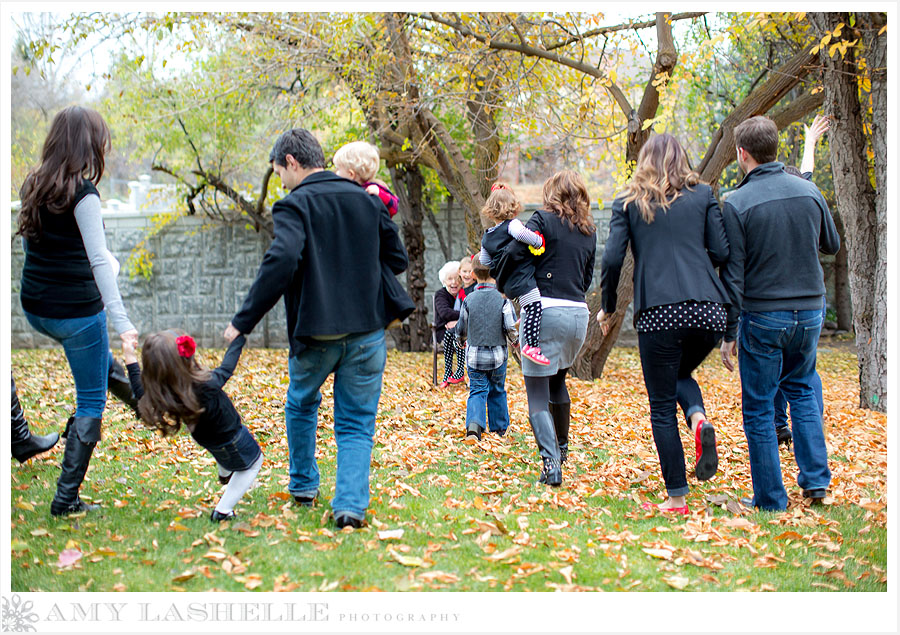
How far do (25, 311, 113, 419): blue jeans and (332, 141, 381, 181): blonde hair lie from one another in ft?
4.41

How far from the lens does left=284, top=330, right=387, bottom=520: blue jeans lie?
12.3 ft

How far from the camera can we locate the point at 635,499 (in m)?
4.46

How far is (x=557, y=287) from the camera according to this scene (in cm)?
458

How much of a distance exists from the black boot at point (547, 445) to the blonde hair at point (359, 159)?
1689 mm

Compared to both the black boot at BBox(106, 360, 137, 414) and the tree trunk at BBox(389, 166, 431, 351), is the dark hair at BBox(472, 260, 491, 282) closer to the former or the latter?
the black boot at BBox(106, 360, 137, 414)

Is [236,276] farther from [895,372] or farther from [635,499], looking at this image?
[895,372]

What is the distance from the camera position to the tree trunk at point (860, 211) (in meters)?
6.84

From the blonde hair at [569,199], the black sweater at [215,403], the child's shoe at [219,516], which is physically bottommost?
the child's shoe at [219,516]

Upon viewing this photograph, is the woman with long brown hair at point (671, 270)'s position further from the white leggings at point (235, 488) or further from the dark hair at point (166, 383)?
the dark hair at point (166, 383)

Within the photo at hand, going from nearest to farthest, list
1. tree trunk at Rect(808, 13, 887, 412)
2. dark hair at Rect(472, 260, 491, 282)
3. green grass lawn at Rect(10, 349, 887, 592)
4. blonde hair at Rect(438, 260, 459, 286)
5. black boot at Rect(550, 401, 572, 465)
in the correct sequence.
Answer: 1. green grass lawn at Rect(10, 349, 887, 592)
2. black boot at Rect(550, 401, 572, 465)
3. dark hair at Rect(472, 260, 491, 282)
4. tree trunk at Rect(808, 13, 887, 412)
5. blonde hair at Rect(438, 260, 459, 286)

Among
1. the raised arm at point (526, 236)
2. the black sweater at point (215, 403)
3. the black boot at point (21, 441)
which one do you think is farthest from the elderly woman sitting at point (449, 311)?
the black sweater at point (215, 403)

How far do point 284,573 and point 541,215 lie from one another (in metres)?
2.42

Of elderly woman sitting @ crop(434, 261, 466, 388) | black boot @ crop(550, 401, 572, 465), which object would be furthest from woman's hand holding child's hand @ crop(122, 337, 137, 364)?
elderly woman sitting @ crop(434, 261, 466, 388)

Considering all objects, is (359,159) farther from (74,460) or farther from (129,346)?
(74,460)
